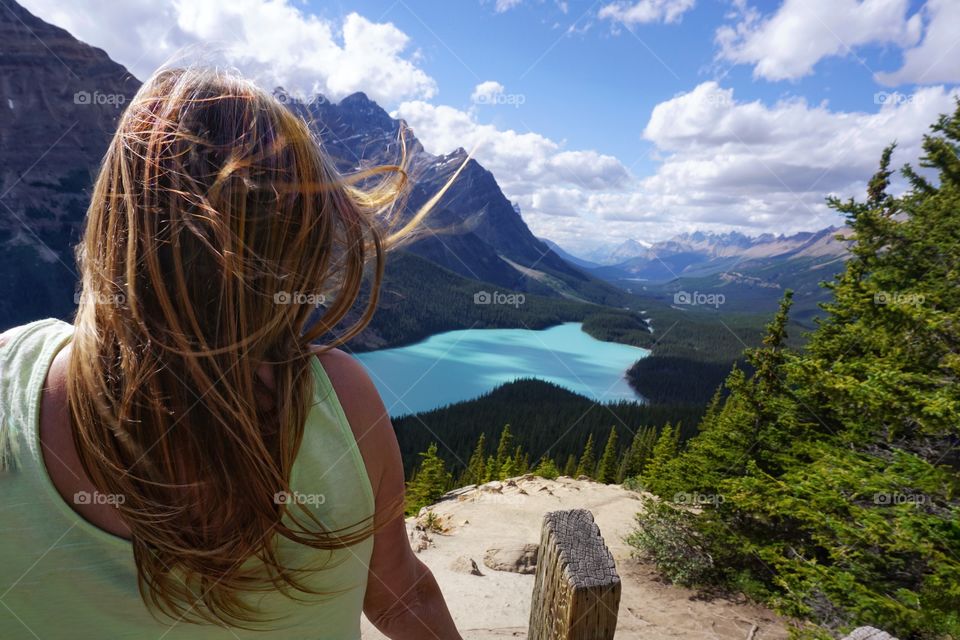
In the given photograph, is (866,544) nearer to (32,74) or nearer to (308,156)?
(308,156)

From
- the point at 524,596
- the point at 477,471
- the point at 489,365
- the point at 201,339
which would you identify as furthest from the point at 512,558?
the point at 489,365

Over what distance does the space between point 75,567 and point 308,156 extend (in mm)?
762

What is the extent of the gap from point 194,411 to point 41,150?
337ft

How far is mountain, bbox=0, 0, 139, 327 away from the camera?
67.4 meters

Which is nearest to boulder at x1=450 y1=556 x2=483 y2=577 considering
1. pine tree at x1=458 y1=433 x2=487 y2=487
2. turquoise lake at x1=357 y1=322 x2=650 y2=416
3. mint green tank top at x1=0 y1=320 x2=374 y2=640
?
mint green tank top at x1=0 y1=320 x2=374 y2=640

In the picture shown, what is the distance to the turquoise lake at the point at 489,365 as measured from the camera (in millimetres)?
74388

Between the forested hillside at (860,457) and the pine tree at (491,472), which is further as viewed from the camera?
the pine tree at (491,472)

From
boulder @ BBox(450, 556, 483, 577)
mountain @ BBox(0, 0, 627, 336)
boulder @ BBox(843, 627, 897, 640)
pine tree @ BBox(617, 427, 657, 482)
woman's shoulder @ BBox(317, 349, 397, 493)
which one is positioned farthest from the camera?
mountain @ BBox(0, 0, 627, 336)

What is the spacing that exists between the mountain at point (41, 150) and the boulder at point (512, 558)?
79.4 m

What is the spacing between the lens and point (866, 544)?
18.0 ft

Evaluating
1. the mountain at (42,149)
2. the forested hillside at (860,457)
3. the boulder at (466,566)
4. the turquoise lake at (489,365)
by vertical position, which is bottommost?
the turquoise lake at (489,365)

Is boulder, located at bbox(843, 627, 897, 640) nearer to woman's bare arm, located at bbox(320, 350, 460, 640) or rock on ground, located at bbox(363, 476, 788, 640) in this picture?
woman's bare arm, located at bbox(320, 350, 460, 640)

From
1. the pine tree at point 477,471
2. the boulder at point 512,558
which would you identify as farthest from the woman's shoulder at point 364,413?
the pine tree at point 477,471

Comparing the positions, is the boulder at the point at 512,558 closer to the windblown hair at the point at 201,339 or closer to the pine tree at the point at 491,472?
the windblown hair at the point at 201,339
